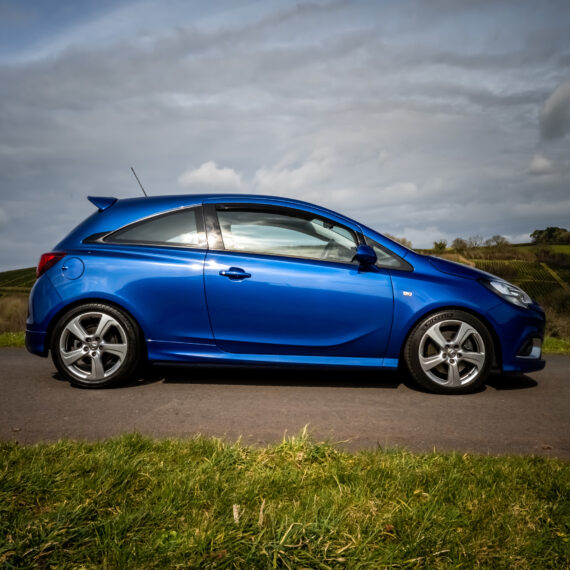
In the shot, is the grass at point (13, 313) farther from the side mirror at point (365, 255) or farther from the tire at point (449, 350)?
the tire at point (449, 350)

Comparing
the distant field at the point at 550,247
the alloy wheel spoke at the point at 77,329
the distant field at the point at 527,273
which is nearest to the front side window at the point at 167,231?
the alloy wheel spoke at the point at 77,329

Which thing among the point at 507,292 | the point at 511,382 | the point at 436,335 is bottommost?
the point at 511,382

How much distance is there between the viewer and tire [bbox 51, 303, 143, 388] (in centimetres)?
483

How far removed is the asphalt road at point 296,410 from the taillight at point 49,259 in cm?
104

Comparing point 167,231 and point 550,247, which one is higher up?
point 550,247

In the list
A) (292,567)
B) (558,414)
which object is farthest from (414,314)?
(292,567)

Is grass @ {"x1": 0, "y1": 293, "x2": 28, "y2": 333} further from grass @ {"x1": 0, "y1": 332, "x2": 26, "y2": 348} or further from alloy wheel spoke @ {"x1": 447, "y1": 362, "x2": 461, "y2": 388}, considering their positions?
alloy wheel spoke @ {"x1": 447, "y1": 362, "x2": 461, "y2": 388}

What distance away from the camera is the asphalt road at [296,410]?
358cm

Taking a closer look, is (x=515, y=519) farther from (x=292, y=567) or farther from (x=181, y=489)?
(x=181, y=489)

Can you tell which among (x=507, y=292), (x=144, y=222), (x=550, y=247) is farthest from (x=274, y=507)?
(x=550, y=247)

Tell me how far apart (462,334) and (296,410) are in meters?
1.62

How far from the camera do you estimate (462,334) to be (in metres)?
4.80

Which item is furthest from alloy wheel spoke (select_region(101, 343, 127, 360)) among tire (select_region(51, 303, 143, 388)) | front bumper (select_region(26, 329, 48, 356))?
front bumper (select_region(26, 329, 48, 356))

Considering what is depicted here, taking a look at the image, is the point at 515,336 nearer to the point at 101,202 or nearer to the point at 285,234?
the point at 285,234
